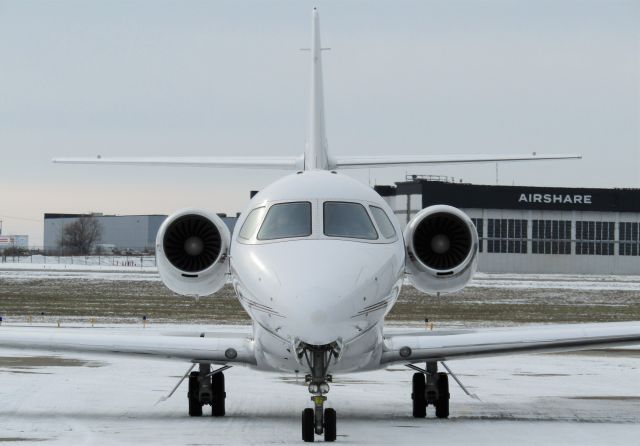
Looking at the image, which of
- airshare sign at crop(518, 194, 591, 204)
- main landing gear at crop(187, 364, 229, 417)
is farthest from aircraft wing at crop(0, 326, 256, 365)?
airshare sign at crop(518, 194, 591, 204)

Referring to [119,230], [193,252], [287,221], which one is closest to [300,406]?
[193,252]

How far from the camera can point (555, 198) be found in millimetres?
91688

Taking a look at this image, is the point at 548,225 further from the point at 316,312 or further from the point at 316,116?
the point at 316,312

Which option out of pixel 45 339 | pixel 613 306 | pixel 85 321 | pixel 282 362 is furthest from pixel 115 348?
pixel 613 306

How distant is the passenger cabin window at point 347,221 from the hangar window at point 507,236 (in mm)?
79538

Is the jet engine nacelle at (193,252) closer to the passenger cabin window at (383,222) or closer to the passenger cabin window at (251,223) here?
the passenger cabin window at (251,223)

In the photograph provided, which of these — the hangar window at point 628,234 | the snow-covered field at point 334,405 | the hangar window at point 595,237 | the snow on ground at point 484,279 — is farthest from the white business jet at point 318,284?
the hangar window at point 628,234

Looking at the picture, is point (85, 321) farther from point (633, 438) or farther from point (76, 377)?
point (633, 438)

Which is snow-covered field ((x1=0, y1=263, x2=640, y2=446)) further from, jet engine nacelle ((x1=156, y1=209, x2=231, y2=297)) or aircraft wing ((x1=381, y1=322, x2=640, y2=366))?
jet engine nacelle ((x1=156, y1=209, x2=231, y2=297))

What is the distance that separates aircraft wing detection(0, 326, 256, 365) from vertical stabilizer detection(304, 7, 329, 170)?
10.0 ft

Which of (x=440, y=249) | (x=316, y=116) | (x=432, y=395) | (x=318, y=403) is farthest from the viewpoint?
(x=316, y=116)

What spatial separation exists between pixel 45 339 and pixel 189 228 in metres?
2.20

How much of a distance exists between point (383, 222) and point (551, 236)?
3214 inches

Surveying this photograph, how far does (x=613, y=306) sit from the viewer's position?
44562 mm
